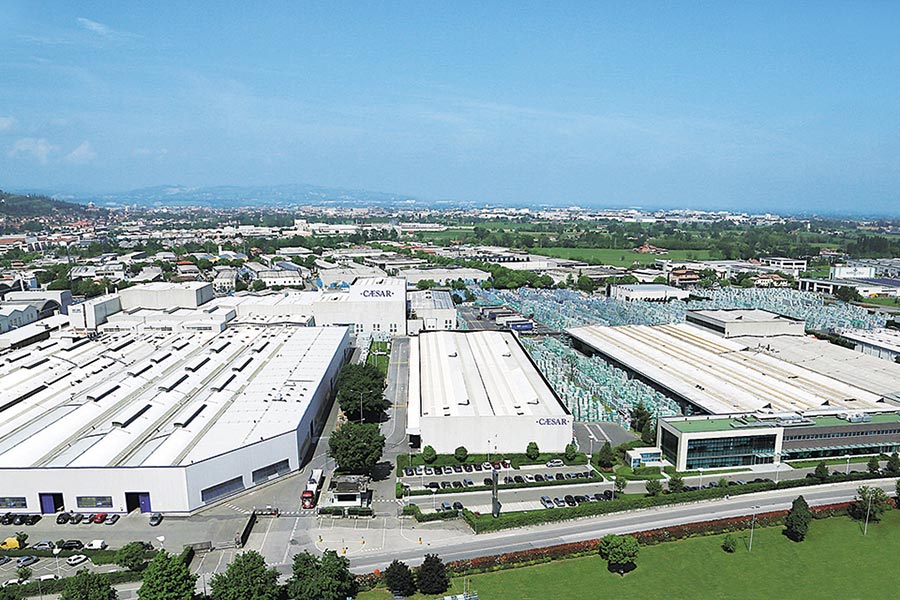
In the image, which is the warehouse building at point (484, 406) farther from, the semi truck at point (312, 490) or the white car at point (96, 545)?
the white car at point (96, 545)

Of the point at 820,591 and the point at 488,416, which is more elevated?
the point at 488,416

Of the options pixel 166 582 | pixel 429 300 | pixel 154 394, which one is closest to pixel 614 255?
pixel 429 300

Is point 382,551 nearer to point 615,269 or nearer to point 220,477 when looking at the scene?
point 220,477

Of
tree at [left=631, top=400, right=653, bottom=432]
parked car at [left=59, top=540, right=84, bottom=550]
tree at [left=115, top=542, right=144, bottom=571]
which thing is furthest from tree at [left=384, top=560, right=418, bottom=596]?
tree at [left=631, top=400, right=653, bottom=432]

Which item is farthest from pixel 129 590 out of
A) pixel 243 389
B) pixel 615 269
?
pixel 615 269

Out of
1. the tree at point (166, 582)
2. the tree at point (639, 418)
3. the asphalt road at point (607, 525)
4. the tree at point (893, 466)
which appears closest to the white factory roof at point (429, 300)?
the tree at point (639, 418)

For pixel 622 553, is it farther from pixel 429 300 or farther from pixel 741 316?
pixel 429 300
